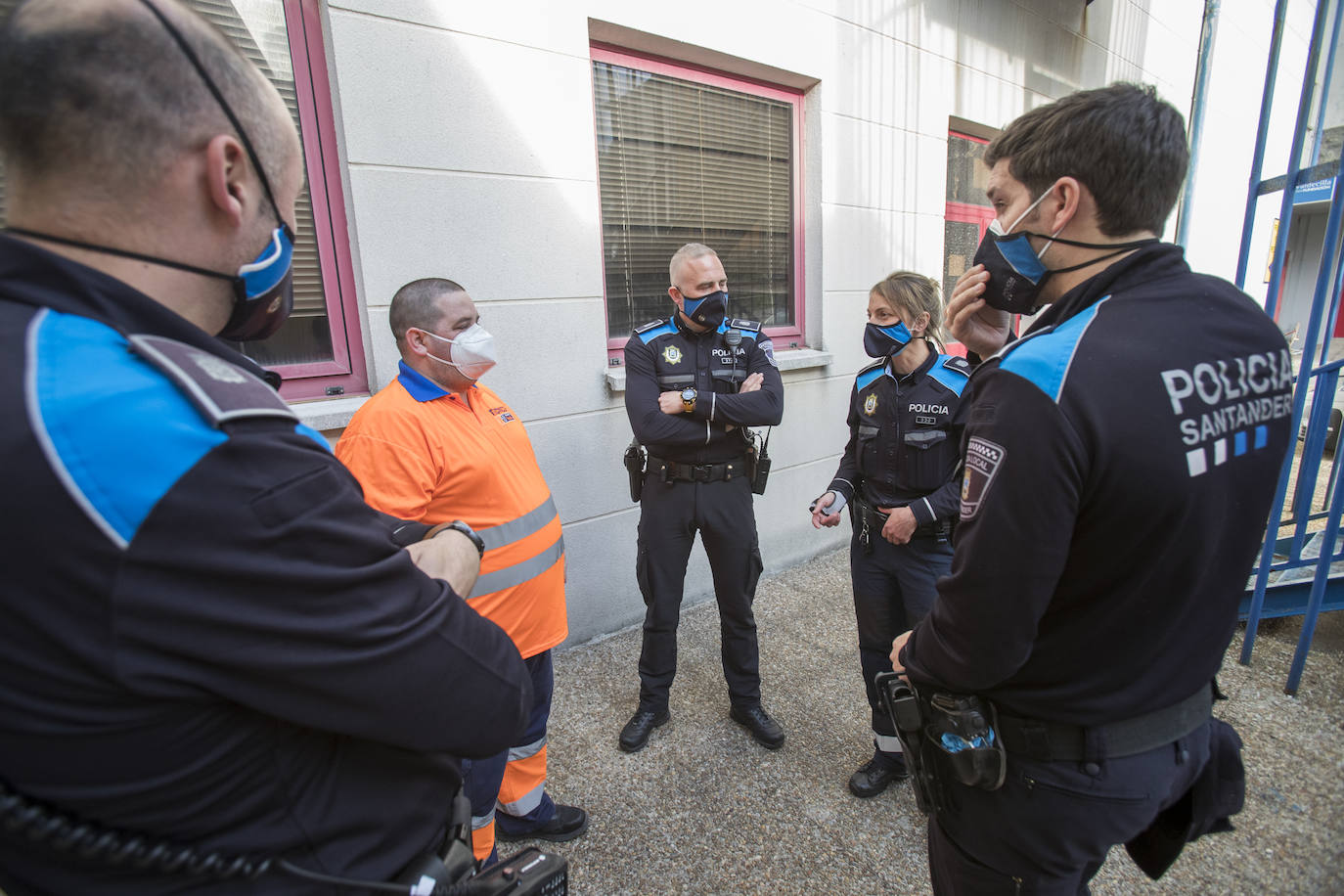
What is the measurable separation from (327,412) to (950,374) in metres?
2.63

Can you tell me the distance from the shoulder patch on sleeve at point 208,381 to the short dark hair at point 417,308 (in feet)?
4.76

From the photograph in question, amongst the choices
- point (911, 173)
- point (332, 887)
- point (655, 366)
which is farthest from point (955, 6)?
point (332, 887)

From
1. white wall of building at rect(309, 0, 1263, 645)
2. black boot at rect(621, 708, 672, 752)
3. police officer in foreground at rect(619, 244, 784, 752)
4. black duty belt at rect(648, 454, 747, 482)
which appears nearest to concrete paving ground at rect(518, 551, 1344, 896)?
black boot at rect(621, 708, 672, 752)

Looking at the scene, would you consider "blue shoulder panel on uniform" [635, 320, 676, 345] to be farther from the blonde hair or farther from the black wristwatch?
the black wristwatch

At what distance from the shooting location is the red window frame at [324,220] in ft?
8.76

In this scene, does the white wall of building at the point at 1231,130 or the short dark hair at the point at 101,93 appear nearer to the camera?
the short dark hair at the point at 101,93

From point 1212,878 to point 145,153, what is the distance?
3344 millimetres

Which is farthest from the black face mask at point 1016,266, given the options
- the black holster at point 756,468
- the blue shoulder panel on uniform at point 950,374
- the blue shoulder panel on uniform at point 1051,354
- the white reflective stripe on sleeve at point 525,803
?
the white reflective stripe on sleeve at point 525,803

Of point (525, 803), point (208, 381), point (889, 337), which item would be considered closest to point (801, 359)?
point (889, 337)

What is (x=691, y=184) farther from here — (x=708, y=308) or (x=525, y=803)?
(x=525, y=803)

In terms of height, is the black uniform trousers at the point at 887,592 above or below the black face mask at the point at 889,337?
below

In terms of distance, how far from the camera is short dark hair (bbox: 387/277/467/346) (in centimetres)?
215

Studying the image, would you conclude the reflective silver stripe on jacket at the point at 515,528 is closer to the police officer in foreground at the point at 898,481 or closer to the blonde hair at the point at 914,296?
→ the police officer in foreground at the point at 898,481

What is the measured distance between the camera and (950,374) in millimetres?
2553
